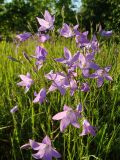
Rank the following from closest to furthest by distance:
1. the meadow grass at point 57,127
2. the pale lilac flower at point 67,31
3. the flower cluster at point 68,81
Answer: the flower cluster at point 68,81
the meadow grass at point 57,127
the pale lilac flower at point 67,31

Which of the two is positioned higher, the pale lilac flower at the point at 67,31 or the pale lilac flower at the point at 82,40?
the pale lilac flower at the point at 67,31

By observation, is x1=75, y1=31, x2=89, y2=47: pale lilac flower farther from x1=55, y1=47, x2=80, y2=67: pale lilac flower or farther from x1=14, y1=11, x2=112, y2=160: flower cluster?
x1=55, y1=47, x2=80, y2=67: pale lilac flower

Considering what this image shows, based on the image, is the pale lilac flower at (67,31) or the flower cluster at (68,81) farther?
the pale lilac flower at (67,31)

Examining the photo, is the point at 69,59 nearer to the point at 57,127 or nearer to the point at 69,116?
the point at 69,116

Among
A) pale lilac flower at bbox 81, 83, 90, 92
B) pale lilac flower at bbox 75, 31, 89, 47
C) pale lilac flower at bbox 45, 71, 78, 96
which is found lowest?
pale lilac flower at bbox 81, 83, 90, 92

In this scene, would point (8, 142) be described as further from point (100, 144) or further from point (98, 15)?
point (98, 15)

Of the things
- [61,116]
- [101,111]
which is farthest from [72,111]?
[101,111]

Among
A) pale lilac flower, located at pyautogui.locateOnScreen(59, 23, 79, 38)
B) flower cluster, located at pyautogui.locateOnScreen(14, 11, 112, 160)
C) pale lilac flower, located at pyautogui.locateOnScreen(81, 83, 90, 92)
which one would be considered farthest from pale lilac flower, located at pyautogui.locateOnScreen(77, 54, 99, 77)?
pale lilac flower, located at pyautogui.locateOnScreen(59, 23, 79, 38)

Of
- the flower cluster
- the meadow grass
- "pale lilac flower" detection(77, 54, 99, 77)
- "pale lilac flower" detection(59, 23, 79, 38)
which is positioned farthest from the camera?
"pale lilac flower" detection(59, 23, 79, 38)

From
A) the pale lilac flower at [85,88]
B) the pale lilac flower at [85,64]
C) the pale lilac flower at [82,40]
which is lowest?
the pale lilac flower at [85,88]

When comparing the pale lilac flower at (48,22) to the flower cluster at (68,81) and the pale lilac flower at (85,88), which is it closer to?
the flower cluster at (68,81)

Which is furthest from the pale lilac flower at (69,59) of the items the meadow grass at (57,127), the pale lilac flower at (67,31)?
the pale lilac flower at (67,31)

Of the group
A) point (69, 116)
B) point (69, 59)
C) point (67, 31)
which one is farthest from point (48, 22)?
point (69, 116)
